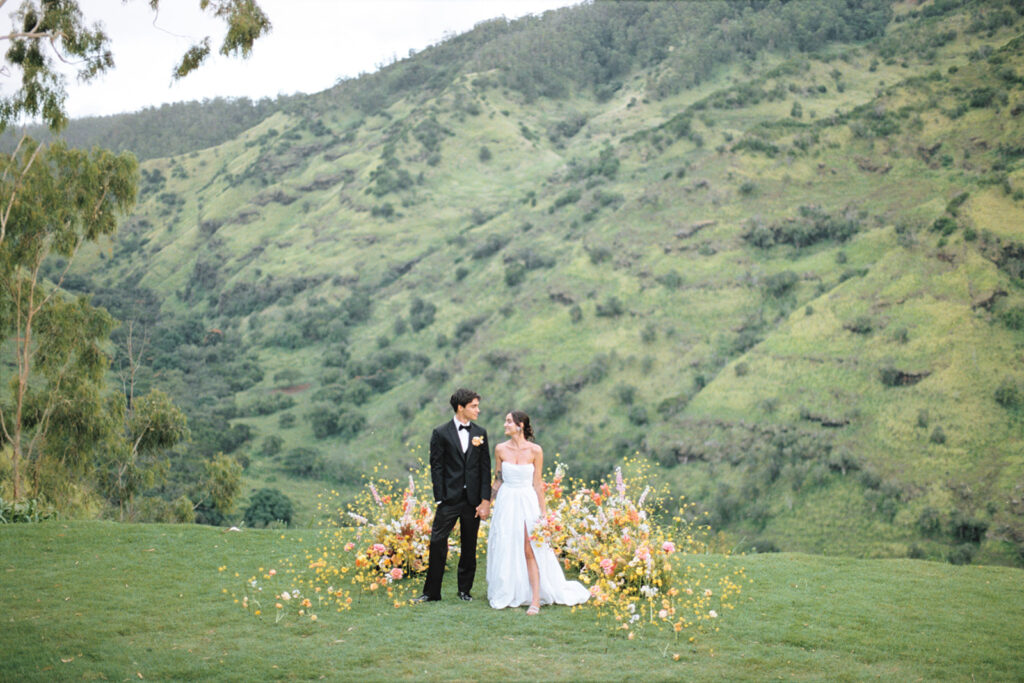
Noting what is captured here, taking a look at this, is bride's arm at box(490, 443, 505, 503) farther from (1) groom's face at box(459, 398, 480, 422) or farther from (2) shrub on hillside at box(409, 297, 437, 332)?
(2) shrub on hillside at box(409, 297, 437, 332)

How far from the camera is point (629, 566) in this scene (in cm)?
830

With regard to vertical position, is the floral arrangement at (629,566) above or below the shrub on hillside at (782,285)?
below

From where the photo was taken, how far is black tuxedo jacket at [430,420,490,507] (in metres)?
7.85

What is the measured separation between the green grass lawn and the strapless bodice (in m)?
1.25

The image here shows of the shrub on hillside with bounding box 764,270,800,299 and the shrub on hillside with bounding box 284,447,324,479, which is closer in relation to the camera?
the shrub on hillside with bounding box 764,270,800,299

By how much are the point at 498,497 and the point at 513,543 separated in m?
0.48

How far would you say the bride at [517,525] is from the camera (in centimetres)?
789

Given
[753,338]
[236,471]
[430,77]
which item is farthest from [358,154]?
[236,471]

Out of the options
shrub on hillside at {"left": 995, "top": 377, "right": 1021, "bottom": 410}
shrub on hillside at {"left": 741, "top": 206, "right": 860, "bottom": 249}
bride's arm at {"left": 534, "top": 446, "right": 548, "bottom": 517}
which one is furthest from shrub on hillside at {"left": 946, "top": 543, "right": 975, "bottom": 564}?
bride's arm at {"left": 534, "top": 446, "right": 548, "bottom": 517}

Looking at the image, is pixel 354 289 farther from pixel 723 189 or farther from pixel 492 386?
pixel 723 189

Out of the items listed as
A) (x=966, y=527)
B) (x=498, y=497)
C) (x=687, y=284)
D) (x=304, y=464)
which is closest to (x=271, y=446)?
(x=304, y=464)

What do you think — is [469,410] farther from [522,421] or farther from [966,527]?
[966,527]

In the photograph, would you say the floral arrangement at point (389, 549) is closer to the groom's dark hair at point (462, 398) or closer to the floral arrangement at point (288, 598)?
the floral arrangement at point (288, 598)

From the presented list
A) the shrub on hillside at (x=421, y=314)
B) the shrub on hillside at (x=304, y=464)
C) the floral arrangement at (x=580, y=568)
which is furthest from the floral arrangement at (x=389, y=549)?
the shrub on hillside at (x=421, y=314)
